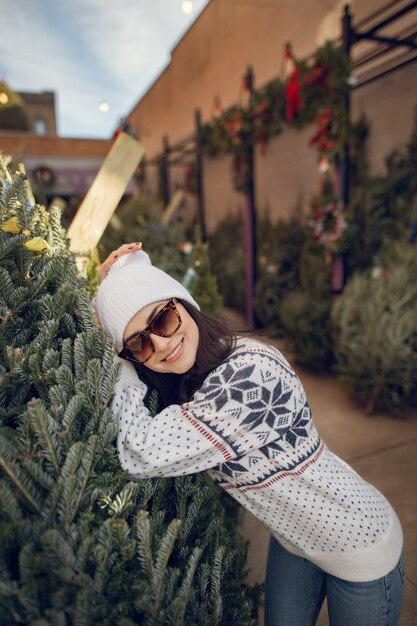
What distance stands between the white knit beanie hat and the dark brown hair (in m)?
0.10

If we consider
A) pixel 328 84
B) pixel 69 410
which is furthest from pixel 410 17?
pixel 69 410

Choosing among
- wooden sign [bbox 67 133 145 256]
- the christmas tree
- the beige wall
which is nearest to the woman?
the christmas tree

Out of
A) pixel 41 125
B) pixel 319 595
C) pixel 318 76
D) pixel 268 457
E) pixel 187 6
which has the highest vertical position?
pixel 41 125

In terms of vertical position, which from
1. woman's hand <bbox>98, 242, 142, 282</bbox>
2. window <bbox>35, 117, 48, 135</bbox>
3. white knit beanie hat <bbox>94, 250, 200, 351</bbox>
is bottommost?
white knit beanie hat <bbox>94, 250, 200, 351</bbox>

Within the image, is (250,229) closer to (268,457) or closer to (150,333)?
(150,333)

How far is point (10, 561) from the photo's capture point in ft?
2.41

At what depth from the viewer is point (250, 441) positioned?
1.06 meters

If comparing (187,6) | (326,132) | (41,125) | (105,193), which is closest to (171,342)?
→ (105,193)

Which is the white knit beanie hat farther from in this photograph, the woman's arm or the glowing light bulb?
the glowing light bulb

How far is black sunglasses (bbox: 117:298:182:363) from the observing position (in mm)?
1169

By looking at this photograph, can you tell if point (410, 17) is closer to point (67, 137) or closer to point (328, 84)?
point (328, 84)

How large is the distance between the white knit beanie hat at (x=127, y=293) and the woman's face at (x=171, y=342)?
0.03m

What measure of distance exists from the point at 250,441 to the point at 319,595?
75 centimetres

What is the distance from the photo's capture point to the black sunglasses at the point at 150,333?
3.84 ft
